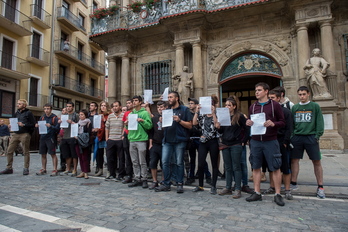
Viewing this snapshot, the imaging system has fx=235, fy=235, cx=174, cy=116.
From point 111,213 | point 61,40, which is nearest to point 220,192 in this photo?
point 111,213

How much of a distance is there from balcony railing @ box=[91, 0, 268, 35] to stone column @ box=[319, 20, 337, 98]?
3.14 meters

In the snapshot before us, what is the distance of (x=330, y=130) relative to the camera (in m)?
9.70

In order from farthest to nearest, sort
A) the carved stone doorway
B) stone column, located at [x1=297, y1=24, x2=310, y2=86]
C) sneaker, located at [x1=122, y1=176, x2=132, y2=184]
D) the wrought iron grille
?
the carved stone doorway → the wrought iron grille → stone column, located at [x1=297, y1=24, x2=310, y2=86] → sneaker, located at [x1=122, y1=176, x2=132, y2=184]

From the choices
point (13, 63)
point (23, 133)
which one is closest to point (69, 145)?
point (23, 133)

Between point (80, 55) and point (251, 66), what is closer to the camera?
point (251, 66)

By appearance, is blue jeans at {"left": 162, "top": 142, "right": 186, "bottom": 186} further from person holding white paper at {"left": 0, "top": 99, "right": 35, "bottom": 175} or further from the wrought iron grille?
the wrought iron grille

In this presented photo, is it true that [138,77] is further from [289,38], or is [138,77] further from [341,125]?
[341,125]

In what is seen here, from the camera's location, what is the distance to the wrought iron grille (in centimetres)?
1210

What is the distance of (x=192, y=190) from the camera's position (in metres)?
4.81

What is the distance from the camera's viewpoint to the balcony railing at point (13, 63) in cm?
1786

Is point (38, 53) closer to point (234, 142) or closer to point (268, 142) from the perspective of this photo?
point (234, 142)

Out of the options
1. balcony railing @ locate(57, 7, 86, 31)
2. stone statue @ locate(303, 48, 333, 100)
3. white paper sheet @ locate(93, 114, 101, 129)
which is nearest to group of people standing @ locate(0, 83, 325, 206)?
white paper sheet @ locate(93, 114, 101, 129)

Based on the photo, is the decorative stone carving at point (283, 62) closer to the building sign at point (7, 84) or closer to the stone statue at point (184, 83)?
the stone statue at point (184, 83)

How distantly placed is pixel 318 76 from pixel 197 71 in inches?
216
